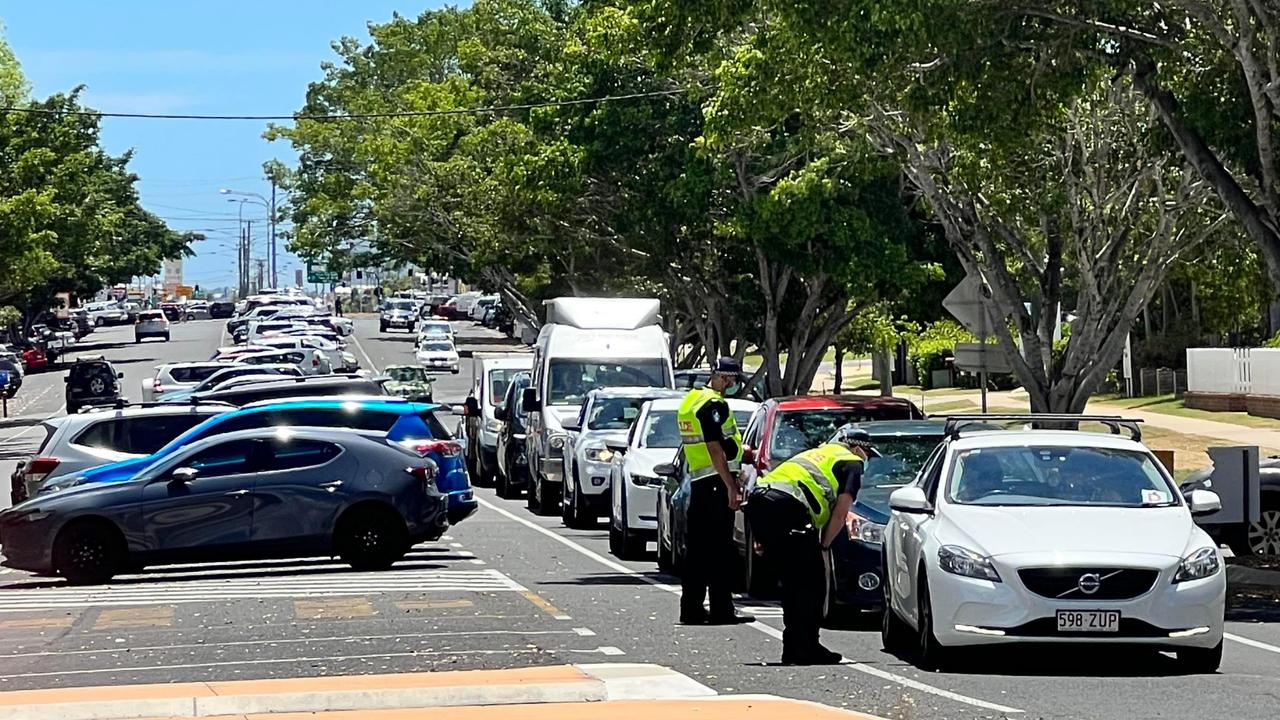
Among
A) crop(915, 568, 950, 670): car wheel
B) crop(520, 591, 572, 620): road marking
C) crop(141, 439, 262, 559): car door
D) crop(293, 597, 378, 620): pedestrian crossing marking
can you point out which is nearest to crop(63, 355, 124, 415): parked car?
crop(141, 439, 262, 559): car door

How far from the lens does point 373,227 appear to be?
293 ft

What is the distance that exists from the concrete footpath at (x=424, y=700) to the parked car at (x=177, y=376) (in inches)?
1199

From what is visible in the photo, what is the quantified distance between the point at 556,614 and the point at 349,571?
5.16 meters

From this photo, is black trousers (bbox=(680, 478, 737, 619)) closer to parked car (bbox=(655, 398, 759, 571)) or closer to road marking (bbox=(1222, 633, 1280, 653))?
parked car (bbox=(655, 398, 759, 571))

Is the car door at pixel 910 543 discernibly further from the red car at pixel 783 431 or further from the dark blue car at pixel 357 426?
the dark blue car at pixel 357 426

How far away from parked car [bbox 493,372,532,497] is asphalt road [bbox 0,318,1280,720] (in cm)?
977

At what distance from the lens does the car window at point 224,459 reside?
A: 20.2 m

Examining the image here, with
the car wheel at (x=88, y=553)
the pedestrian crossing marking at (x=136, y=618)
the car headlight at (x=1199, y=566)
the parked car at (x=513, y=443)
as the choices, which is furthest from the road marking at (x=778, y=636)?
the parked car at (x=513, y=443)

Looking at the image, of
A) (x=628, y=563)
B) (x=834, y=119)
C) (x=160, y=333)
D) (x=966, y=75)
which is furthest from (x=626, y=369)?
(x=160, y=333)

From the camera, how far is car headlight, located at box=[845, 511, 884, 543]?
1501 cm

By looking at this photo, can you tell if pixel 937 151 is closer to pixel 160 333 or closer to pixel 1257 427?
pixel 1257 427

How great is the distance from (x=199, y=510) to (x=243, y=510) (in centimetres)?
42

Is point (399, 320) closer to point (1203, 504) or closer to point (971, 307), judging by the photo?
point (971, 307)

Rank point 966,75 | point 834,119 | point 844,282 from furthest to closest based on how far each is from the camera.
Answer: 1. point 844,282
2. point 834,119
3. point 966,75
